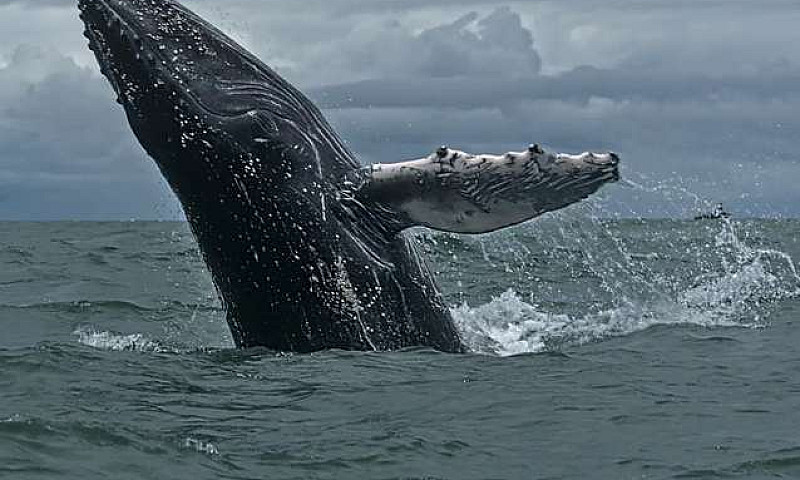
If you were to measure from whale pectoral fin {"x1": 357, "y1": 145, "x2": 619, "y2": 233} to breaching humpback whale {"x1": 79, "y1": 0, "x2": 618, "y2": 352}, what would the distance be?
121mm

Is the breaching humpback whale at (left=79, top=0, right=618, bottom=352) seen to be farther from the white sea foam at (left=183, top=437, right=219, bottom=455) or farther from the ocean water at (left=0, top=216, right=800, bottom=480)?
the white sea foam at (left=183, top=437, right=219, bottom=455)

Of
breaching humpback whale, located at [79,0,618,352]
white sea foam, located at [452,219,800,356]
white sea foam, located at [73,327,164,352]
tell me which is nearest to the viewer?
breaching humpback whale, located at [79,0,618,352]

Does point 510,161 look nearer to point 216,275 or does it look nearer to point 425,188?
point 425,188

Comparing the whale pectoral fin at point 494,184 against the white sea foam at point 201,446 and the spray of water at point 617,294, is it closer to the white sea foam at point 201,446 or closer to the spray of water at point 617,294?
the spray of water at point 617,294

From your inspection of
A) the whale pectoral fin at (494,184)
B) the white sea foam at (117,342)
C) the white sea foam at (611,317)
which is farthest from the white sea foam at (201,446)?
the white sea foam at (611,317)

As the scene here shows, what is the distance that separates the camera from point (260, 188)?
9328 millimetres

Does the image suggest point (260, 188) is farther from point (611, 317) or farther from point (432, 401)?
point (611, 317)

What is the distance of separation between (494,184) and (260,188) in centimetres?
180

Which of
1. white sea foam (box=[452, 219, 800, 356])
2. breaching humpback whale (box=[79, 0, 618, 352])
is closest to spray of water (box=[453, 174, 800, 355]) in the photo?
white sea foam (box=[452, 219, 800, 356])

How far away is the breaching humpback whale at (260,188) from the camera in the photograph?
9.20 meters

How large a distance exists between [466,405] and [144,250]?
78.4 feet

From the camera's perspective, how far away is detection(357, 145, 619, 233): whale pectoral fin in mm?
8406

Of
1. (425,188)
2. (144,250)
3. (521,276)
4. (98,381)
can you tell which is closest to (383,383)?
(425,188)

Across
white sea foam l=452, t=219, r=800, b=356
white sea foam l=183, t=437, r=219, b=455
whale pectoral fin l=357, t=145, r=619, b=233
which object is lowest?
white sea foam l=183, t=437, r=219, b=455
